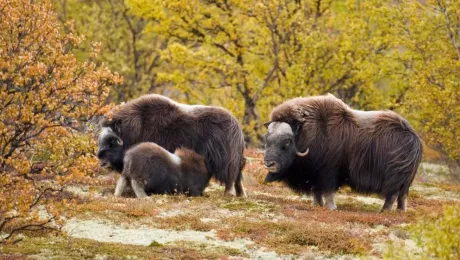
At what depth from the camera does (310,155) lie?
12656 millimetres

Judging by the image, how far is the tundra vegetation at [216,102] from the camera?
26.9ft

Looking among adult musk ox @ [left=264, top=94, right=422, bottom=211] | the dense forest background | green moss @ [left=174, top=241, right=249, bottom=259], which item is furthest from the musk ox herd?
the dense forest background

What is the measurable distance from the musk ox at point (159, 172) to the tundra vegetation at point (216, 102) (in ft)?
1.24

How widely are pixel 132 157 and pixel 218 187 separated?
2807mm

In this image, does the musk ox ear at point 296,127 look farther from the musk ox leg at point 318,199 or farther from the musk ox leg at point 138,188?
the musk ox leg at point 138,188

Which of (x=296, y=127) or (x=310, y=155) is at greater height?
(x=296, y=127)

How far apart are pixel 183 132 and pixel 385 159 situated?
Answer: 3265 millimetres

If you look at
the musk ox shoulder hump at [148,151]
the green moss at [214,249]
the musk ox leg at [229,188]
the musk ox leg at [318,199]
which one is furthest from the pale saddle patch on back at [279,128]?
the green moss at [214,249]

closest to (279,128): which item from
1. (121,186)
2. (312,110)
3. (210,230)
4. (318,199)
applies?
(312,110)

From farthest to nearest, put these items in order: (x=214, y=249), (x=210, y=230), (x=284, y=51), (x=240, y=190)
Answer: (x=284, y=51) → (x=240, y=190) → (x=210, y=230) → (x=214, y=249)

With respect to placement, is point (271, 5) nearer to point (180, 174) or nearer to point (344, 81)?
point (344, 81)

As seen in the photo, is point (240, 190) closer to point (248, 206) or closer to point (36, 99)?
point (248, 206)

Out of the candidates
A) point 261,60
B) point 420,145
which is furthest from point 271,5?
point 420,145

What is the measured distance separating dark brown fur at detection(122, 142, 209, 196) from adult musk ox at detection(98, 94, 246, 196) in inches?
15.0
